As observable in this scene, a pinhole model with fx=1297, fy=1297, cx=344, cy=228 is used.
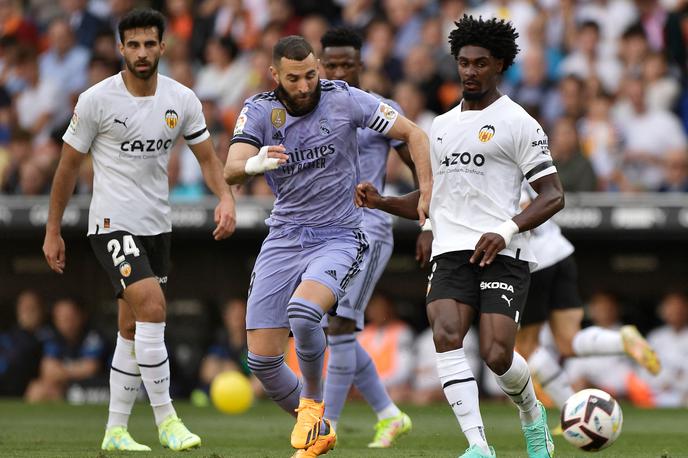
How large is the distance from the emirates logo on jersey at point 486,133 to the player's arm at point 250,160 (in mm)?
1147

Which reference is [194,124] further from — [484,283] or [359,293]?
[484,283]

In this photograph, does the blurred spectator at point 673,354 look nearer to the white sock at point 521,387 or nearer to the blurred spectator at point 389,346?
the blurred spectator at point 389,346

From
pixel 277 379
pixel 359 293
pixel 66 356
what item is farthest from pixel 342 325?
pixel 66 356

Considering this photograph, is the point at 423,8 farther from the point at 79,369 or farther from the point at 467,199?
the point at 467,199

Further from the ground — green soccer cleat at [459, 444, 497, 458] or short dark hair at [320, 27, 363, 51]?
short dark hair at [320, 27, 363, 51]

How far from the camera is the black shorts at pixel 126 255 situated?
8.49 metres

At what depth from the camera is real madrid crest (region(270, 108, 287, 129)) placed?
7652 mm

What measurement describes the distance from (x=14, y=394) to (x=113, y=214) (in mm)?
8262

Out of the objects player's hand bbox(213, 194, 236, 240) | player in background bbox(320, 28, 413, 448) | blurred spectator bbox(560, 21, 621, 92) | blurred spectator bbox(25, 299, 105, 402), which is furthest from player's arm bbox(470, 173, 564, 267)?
blurred spectator bbox(25, 299, 105, 402)

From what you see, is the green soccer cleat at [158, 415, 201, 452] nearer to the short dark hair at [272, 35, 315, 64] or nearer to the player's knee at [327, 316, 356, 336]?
the player's knee at [327, 316, 356, 336]

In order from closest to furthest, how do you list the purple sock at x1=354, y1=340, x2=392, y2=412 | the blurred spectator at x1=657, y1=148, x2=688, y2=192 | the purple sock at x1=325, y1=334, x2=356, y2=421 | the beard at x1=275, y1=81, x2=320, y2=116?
the beard at x1=275, y1=81, x2=320, y2=116
the purple sock at x1=325, y1=334, x2=356, y2=421
the purple sock at x1=354, y1=340, x2=392, y2=412
the blurred spectator at x1=657, y1=148, x2=688, y2=192

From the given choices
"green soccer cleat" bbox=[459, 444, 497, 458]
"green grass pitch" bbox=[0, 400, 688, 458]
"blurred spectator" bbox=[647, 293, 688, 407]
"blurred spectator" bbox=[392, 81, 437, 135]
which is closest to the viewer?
"green soccer cleat" bbox=[459, 444, 497, 458]

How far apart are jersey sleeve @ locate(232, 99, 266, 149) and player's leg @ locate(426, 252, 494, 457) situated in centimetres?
128

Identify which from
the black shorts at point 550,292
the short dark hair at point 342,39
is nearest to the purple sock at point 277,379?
the short dark hair at point 342,39
